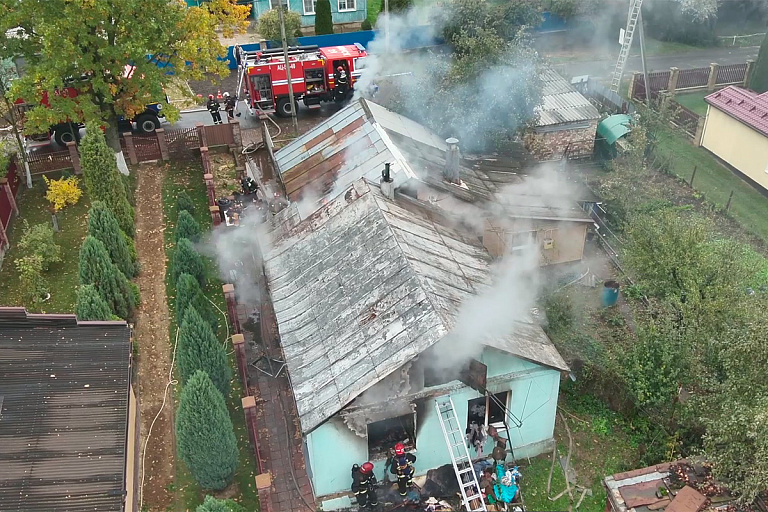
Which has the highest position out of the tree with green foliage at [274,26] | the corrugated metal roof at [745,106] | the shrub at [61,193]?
the tree with green foliage at [274,26]

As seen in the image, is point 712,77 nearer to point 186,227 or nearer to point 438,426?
point 186,227

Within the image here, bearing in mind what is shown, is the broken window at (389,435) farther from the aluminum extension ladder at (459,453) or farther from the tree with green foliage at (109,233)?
the tree with green foliage at (109,233)

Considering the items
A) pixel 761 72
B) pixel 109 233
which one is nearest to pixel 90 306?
pixel 109 233

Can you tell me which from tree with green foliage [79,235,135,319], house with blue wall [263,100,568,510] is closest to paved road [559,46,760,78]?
house with blue wall [263,100,568,510]

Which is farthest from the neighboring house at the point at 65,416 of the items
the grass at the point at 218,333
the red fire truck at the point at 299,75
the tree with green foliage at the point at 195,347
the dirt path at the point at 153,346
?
the red fire truck at the point at 299,75

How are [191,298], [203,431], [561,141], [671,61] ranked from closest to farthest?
[203,431] < [191,298] < [561,141] < [671,61]

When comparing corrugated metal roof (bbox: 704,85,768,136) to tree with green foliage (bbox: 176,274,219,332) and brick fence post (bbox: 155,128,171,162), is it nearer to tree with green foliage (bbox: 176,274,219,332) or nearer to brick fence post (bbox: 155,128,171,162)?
tree with green foliage (bbox: 176,274,219,332)
